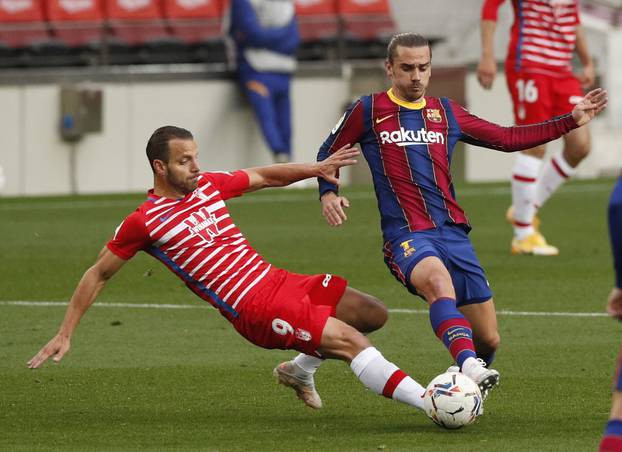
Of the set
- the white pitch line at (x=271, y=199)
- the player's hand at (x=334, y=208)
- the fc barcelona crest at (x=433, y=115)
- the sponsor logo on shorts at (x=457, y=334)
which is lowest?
the white pitch line at (x=271, y=199)

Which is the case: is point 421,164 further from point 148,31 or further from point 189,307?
point 148,31

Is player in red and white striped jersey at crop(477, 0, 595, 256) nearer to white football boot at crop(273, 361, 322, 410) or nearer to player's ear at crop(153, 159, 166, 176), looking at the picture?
white football boot at crop(273, 361, 322, 410)

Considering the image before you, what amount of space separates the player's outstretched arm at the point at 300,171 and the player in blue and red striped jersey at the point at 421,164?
155 millimetres

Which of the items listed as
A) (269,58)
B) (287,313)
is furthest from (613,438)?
(269,58)

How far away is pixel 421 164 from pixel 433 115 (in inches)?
11.1

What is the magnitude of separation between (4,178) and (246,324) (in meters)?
13.9

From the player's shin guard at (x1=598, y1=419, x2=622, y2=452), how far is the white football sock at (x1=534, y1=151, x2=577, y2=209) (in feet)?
28.3

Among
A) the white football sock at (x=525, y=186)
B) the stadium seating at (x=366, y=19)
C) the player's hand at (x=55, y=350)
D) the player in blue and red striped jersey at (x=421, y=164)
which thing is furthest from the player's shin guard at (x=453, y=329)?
the stadium seating at (x=366, y=19)

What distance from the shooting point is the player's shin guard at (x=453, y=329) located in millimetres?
7074

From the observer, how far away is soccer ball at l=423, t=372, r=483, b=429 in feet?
22.2

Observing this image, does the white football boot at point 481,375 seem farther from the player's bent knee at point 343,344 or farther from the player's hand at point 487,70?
the player's hand at point 487,70

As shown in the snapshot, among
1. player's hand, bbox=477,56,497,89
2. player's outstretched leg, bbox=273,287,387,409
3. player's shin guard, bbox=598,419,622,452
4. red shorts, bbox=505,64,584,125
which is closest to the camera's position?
player's shin guard, bbox=598,419,622,452

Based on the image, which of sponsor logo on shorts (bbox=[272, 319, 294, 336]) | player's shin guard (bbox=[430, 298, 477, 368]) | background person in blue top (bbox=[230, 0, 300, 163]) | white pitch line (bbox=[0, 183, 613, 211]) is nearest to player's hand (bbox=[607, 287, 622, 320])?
player's shin guard (bbox=[430, 298, 477, 368])

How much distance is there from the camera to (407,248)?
7582 millimetres
